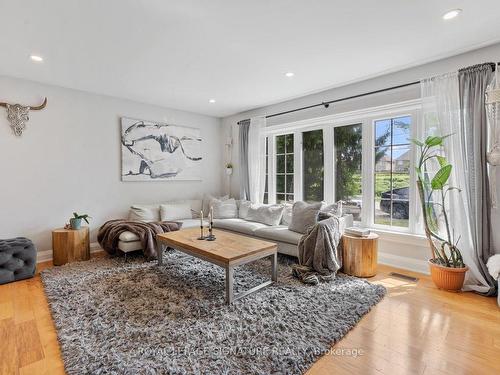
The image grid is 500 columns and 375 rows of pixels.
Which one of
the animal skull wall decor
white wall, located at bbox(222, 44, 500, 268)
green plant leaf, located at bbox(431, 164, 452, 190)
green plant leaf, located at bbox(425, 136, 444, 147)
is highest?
white wall, located at bbox(222, 44, 500, 268)

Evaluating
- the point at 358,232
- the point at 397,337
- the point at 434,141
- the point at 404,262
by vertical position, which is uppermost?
the point at 434,141

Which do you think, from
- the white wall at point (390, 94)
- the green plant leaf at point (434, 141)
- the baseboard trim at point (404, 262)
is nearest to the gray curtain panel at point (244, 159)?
the white wall at point (390, 94)

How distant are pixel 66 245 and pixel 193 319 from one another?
7.74 feet

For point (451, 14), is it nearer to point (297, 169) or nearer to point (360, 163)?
point (360, 163)

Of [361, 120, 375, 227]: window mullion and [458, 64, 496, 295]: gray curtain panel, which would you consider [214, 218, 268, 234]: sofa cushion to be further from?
[458, 64, 496, 295]: gray curtain panel

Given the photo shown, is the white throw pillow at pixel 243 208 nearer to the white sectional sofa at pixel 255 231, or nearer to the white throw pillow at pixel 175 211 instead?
the white sectional sofa at pixel 255 231

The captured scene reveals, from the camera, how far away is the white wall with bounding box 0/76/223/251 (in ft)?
11.2

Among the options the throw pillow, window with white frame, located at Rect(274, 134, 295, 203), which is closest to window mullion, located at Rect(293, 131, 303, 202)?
window with white frame, located at Rect(274, 134, 295, 203)

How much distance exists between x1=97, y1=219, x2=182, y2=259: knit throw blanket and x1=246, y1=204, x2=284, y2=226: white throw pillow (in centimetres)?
144

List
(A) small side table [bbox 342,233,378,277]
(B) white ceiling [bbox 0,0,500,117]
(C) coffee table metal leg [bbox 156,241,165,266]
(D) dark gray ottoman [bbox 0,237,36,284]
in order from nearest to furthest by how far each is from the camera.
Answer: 1. (B) white ceiling [bbox 0,0,500,117]
2. (D) dark gray ottoman [bbox 0,237,36,284]
3. (A) small side table [bbox 342,233,378,277]
4. (C) coffee table metal leg [bbox 156,241,165,266]

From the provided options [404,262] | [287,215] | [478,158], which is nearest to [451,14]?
[478,158]

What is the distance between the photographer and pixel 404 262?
130 inches

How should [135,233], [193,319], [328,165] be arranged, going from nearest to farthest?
1. [193,319]
2. [135,233]
3. [328,165]

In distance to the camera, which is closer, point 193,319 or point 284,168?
point 193,319
